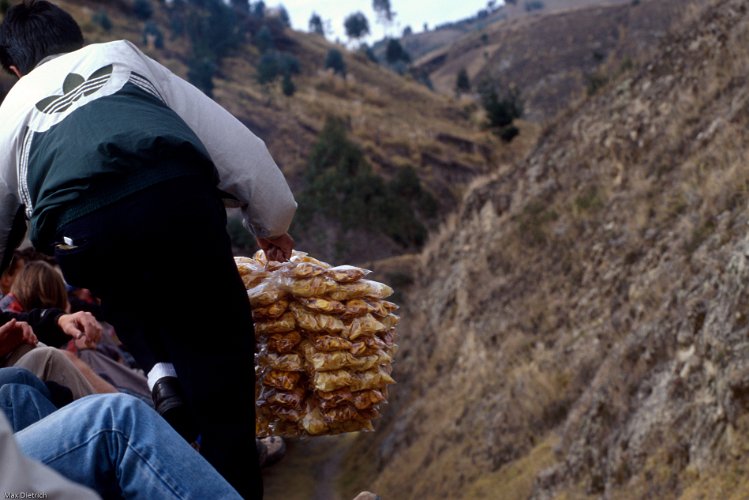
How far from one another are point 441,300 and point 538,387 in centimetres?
661

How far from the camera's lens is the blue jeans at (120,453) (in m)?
2.36

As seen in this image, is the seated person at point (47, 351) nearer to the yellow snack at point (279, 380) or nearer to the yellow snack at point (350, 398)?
the yellow snack at point (279, 380)

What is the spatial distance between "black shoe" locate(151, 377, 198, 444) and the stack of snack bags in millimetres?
506

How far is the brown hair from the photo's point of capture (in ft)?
18.5

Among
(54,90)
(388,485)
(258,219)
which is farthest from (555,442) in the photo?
(54,90)

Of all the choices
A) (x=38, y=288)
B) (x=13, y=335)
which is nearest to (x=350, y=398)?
(x=13, y=335)

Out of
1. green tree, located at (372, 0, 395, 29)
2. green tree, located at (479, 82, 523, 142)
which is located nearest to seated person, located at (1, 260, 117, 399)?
green tree, located at (479, 82, 523, 142)

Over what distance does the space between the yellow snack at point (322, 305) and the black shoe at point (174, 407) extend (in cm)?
67

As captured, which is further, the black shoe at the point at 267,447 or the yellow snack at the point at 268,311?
the black shoe at the point at 267,447

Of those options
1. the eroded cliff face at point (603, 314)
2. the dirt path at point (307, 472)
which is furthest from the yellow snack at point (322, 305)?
the dirt path at point (307, 472)

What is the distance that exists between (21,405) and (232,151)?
1.03 metres

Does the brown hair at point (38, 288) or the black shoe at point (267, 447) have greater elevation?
the brown hair at point (38, 288)

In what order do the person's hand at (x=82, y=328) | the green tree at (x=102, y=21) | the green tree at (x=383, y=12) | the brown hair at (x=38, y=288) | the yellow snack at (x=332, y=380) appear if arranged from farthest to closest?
the green tree at (x=383, y=12)
the green tree at (x=102, y=21)
the brown hair at (x=38, y=288)
the person's hand at (x=82, y=328)
the yellow snack at (x=332, y=380)

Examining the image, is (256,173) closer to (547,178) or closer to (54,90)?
(54,90)
